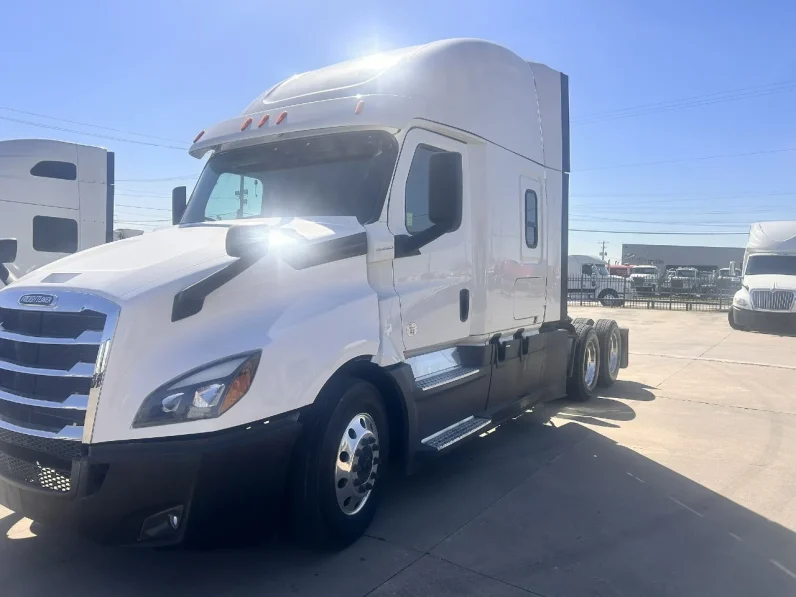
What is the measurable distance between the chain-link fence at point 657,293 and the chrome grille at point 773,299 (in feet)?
30.0

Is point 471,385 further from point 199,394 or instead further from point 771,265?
point 771,265

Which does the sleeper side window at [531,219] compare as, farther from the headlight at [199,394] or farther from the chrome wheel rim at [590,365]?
the headlight at [199,394]

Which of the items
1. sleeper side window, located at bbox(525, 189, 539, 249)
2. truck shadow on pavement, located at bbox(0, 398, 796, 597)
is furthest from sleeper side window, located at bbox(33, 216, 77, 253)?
sleeper side window, located at bbox(525, 189, 539, 249)

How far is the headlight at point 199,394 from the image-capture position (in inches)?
124

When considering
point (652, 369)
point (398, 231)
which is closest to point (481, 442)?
point (398, 231)

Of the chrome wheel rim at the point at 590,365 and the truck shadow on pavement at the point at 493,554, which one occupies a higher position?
the chrome wheel rim at the point at 590,365

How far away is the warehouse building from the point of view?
268 feet

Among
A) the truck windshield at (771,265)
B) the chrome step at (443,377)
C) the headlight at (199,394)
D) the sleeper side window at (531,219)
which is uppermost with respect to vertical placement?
the sleeper side window at (531,219)

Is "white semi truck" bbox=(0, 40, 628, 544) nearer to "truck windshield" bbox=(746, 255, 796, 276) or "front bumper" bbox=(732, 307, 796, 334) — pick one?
"front bumper" bbox=(732, 307, 796, 334)

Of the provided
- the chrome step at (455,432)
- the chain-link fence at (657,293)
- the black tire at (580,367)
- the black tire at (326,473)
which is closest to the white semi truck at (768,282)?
the chain-link fence at (657,293)

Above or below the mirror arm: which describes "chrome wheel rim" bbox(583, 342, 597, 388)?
below

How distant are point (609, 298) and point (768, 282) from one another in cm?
1129

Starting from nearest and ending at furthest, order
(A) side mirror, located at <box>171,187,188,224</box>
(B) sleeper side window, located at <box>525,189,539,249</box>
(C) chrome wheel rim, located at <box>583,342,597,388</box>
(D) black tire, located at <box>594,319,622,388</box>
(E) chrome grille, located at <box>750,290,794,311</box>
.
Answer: (A) side mirror, located at <box>171,187,188,224</box> < (B) sleeper side window, located at <box>525,189,539,249</box> < (C) chrome wheel rim, located at <box>583,342,597,388</box> < (D) black tire, located at <box>594,319,622,388</box> < (E) chrome grille, located at <box>750,290,794,311</box>

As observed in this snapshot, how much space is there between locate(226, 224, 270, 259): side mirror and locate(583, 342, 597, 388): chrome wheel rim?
6010 millimetres
